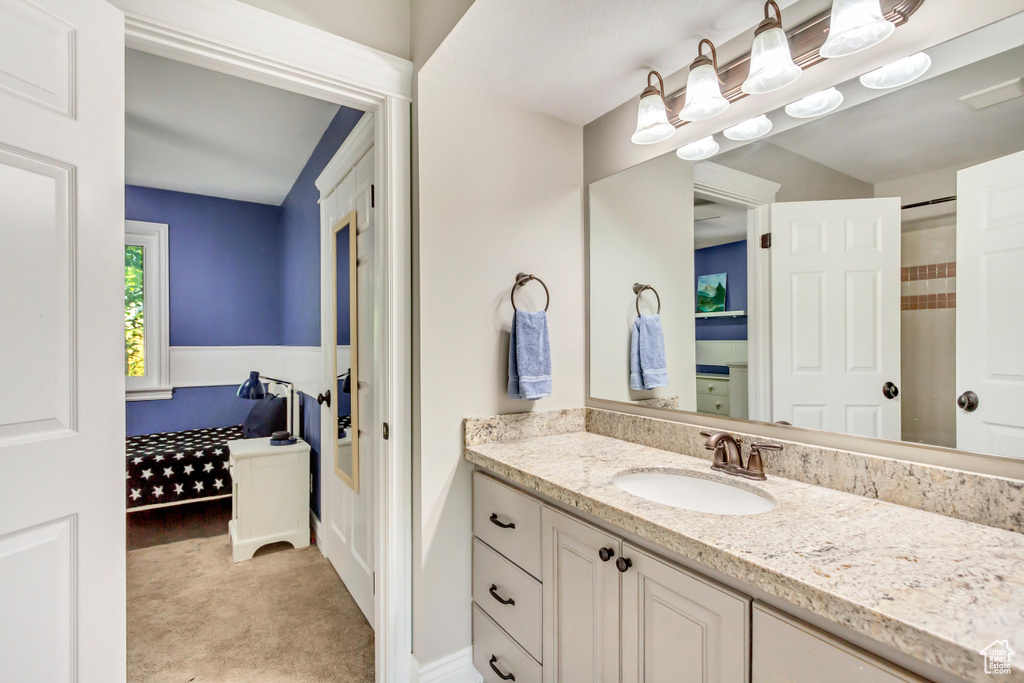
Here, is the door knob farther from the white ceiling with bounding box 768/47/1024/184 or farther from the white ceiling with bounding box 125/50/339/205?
the white ceiling with bounding box 125/50/339/205

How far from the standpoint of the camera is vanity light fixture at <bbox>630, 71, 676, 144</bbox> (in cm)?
155

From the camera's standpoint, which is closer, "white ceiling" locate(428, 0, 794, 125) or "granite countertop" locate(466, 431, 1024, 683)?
"granite countertop" locate(466, 431, 1024, 683)

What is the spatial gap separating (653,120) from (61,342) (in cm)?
171

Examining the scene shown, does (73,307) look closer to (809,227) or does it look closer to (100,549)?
(100,549)

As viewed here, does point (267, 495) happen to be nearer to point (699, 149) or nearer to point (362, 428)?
point (362, 428)

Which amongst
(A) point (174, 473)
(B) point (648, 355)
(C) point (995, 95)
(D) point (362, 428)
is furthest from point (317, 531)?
(C) point (995, 95)

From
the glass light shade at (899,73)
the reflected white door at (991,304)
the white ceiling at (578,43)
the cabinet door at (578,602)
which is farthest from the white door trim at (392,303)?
the reflected white door at (991,304)

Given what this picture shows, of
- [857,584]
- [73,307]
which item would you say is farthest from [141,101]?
[857,584]

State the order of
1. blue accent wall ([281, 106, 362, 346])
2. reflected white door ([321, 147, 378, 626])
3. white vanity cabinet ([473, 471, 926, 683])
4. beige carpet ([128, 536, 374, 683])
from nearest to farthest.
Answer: white vanity cabinet ([473, 471, 926, 683]) < beige carpet ([128, 536, 374, 683]) < reflected white door ([321, 147, 378, 626]) < blue accent wall ([281, 106, 362, 346])

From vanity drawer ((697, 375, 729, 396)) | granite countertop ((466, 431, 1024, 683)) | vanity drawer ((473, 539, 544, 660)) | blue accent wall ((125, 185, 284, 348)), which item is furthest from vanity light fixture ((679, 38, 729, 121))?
blue accent wall ((125, 185, 284, 348))

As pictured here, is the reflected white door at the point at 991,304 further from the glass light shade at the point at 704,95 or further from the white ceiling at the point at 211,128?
the white ceiling at the point at 211,128

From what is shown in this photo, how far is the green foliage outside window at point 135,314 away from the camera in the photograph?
3.94 meters

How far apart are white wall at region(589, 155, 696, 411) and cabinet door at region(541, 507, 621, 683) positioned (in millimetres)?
645

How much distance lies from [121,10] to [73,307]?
2.38 ft
